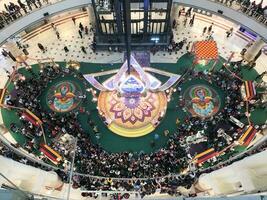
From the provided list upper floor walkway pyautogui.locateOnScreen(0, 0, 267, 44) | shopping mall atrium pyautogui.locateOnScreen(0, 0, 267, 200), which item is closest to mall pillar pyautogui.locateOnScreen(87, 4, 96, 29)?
shopping mall atrium pyautogui.locateOnScreen(0, 0, 267, 200)

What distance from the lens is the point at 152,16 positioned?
3388 centimetres

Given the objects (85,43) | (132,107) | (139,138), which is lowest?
(139,138)

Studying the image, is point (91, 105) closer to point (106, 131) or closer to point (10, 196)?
point (106, 131)

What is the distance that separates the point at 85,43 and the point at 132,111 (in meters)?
9.83

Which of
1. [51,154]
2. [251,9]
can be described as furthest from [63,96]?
[251,9]

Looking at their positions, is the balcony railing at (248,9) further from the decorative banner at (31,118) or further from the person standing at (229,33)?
the decorative banner at (31,118)

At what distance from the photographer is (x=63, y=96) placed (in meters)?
34.8

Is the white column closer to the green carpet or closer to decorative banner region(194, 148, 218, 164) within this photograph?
the green carpet

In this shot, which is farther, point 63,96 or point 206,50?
point 63,96

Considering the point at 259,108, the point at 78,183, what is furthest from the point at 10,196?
the point at 259,108

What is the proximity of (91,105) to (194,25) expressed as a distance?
1459cm

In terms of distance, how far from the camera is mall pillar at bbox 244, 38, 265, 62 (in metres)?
35.8

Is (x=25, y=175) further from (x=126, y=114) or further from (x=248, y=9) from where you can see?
(x=248, y=9)

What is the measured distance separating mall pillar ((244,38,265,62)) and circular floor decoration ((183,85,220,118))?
552cm
